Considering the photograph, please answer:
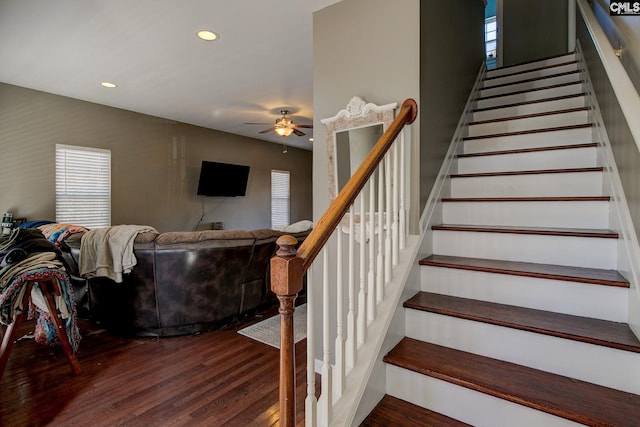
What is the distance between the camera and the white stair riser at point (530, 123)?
2432 mm

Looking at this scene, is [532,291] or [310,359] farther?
[532,291]

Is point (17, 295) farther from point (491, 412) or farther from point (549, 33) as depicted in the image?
point (549, 33)

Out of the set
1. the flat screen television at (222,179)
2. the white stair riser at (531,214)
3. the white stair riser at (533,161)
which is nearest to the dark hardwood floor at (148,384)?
the white stair riser at (531,214)

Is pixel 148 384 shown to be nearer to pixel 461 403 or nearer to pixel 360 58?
pixel 461 403

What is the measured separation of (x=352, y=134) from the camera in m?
2.31

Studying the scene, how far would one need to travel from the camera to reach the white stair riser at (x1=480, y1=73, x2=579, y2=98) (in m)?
3.06

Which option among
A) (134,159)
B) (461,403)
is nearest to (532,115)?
(461,403)

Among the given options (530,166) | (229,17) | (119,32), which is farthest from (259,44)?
(530,166)

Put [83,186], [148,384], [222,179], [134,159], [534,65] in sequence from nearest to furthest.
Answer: [148,384] → [534,65] → [83,186] → [134,159] → [222,179]

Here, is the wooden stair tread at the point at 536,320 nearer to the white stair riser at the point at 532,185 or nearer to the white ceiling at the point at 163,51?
the white stair riser at the point at 532,185

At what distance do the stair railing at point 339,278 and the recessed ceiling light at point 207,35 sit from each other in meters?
2.00

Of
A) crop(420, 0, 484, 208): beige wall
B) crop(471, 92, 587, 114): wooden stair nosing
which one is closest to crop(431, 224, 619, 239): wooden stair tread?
crop(420, 0, 484, 208): beige wall

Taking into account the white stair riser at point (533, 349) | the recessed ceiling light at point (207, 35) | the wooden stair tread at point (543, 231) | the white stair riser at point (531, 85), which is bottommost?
the white stair riser at point (533, 349)

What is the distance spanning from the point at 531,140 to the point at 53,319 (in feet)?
12.0
